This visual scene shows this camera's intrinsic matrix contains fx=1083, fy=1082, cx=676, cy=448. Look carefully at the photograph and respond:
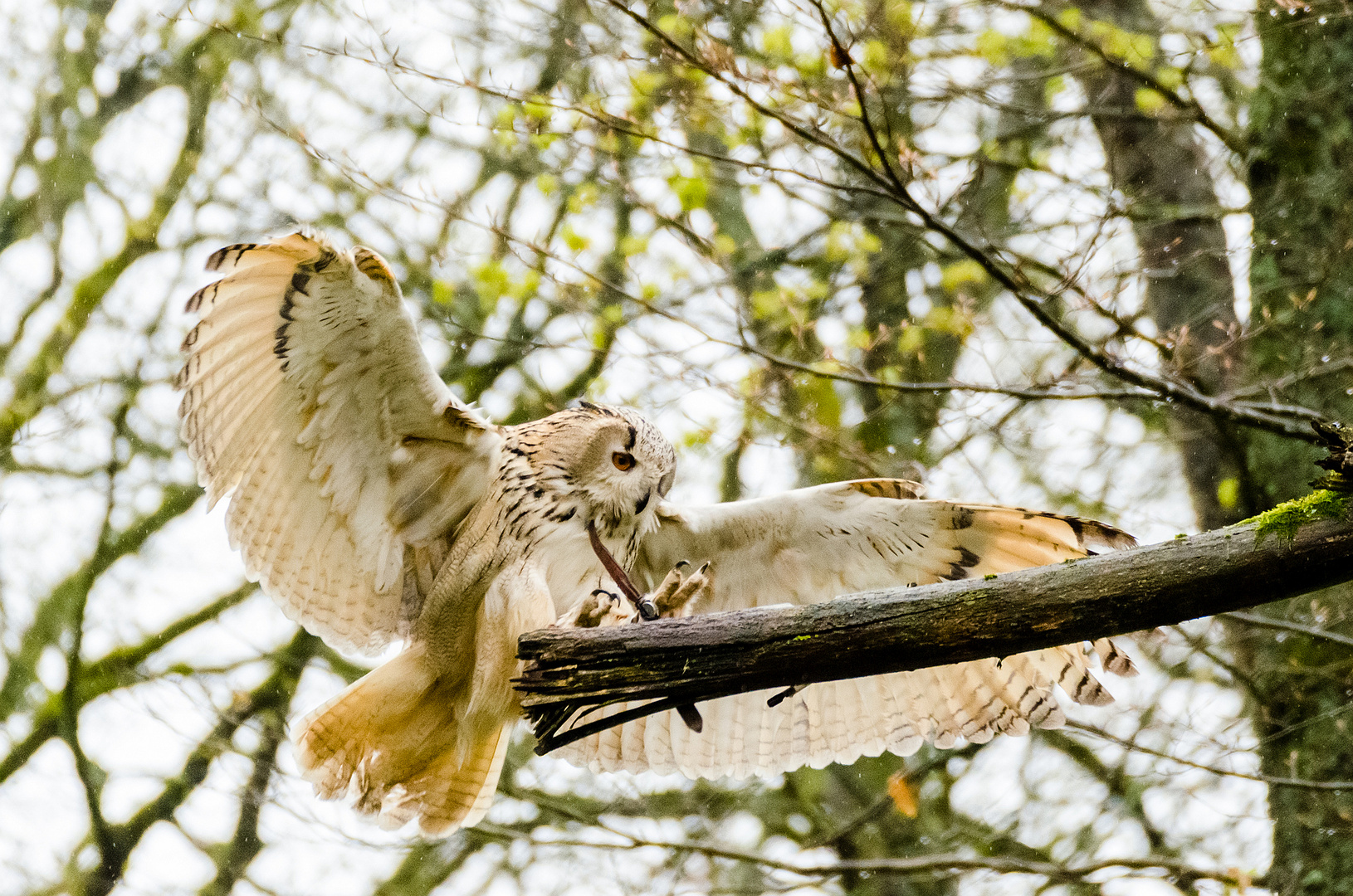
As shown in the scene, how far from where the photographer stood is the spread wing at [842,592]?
3200 millimetres

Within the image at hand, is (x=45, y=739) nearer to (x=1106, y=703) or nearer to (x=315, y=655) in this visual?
(x=315, y=655)

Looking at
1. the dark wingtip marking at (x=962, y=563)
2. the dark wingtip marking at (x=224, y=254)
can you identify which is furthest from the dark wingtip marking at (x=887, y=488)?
the dark wingtip marking at (x=224, y=254)

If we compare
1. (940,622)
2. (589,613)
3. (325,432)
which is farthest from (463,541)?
(940,622)

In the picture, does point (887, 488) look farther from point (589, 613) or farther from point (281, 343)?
point (281, 343)

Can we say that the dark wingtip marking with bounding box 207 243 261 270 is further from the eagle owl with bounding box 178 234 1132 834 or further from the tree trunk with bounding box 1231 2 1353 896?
the tree trunk with bounding box 1231 2 1353 896

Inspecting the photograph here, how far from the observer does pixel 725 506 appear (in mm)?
3611

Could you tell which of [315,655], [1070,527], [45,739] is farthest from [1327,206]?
[45,739]

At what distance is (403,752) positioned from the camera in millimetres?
3381

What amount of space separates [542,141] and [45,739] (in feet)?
Answer: 14.6

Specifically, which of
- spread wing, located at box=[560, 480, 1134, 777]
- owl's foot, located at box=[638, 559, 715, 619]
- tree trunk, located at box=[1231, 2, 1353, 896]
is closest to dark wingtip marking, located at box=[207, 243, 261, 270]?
owl's foot, located at box=[638, 559, 715, 619]

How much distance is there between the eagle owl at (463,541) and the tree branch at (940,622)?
3.20 feet

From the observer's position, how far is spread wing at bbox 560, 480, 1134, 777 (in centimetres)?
320

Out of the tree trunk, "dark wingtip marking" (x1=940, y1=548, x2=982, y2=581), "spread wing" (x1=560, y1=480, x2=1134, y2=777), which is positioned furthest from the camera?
the tree trunk

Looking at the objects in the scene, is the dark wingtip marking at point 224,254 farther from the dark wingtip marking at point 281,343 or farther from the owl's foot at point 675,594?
the owl's foot at point 675,594
